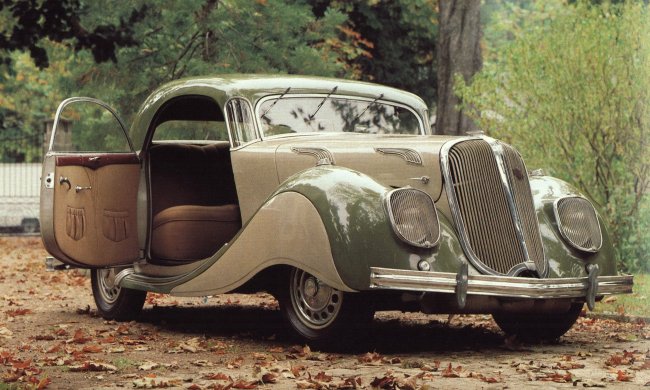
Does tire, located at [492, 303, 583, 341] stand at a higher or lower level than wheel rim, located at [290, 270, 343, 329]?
lower

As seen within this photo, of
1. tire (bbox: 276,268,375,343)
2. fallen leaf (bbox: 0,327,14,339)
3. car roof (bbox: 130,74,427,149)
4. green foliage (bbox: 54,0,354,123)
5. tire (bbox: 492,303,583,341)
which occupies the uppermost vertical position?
green foliage (bbox: 54,0,354,123)

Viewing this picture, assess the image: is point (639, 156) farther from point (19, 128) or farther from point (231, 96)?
point (19, 128)

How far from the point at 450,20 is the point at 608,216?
4650 millimetres

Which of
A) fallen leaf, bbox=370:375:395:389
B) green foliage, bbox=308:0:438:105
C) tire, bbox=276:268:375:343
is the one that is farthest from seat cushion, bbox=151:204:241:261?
green foliage, bbox=308:0:438:105

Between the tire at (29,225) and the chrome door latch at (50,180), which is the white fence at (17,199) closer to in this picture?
the tire at (29,225)

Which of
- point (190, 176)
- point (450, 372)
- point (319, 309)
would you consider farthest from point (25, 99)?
point (450, 372)

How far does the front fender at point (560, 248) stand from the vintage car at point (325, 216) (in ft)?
0.04

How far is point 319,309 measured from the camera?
828 cm

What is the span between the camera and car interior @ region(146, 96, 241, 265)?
10.3 m

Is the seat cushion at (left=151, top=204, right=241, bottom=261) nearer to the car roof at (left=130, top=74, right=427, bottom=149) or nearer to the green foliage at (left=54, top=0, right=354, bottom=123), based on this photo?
the car roof at (left=130, top=74, right=427, bottom=149)

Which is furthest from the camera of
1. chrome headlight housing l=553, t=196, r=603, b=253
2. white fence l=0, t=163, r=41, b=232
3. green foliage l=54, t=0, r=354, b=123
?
white fence l=0, t=163, r=41, b=232

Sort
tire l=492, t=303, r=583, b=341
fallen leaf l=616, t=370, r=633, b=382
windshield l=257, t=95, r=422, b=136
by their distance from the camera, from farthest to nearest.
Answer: windshield l=257, t=95, r=422, b=136, tire l=492, t=303, r=583, b=341, fallen leaf l=616, t=370, r=633, b=382

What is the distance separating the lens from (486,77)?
15469mm

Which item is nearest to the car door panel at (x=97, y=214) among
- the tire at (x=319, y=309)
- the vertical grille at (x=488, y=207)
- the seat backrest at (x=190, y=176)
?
the seat backrest at (x=190, y=176)
